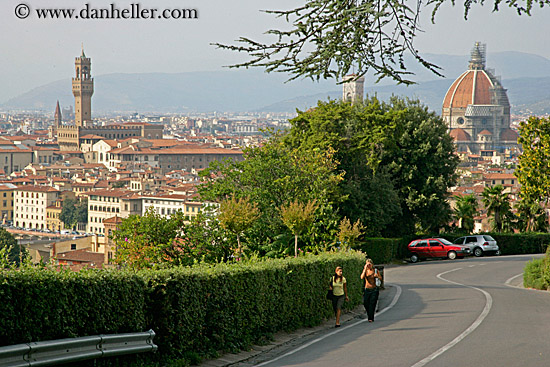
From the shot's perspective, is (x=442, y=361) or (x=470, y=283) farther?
(x=470, y=283)

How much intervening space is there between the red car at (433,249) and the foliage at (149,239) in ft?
58.2

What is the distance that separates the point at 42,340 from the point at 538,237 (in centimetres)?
3663

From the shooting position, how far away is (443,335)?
12492 millimetres

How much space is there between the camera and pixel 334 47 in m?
8.55

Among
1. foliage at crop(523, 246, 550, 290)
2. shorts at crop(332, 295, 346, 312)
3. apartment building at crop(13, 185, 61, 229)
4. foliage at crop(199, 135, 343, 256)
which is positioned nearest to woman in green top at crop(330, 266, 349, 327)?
shorts at crop(332, 295, 346, 312)

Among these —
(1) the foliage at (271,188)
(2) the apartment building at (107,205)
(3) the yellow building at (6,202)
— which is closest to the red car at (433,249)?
(1) the foliage at (271,188)

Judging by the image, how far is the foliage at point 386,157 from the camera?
117 feet

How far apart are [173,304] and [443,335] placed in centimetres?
450

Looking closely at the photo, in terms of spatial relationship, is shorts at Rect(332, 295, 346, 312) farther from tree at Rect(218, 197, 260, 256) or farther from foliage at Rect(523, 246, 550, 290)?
foliage at Rect(523, 246, 550, 290)

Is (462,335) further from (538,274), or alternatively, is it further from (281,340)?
(538,274)

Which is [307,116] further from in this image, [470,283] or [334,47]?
[334,47]

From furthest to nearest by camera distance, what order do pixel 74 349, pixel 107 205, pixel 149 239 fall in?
pixel 107 205, pixel 149 239, pixel 74 349

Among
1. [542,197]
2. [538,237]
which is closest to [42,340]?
[542,197]

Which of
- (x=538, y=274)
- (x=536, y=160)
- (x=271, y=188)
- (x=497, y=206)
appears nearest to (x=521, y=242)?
(x=497, y=206)
